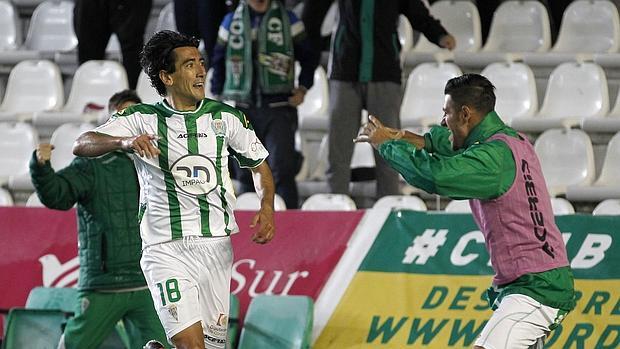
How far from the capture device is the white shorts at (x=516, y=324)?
19.9ft

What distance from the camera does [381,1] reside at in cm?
1021

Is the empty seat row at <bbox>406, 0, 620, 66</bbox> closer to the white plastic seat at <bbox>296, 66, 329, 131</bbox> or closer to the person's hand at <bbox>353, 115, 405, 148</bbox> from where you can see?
the white plastic seat at <bbox>296, 66, 329, 131</bbox>

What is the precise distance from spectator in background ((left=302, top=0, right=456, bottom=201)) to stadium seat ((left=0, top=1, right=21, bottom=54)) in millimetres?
4204

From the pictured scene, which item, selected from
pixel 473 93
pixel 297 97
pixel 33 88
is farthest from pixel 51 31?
pixel 473 93

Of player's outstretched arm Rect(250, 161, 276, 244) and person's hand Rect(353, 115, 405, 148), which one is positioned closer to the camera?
person's hand Rect(353, 115, 405, 148)

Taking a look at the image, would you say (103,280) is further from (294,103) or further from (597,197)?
(597,197)

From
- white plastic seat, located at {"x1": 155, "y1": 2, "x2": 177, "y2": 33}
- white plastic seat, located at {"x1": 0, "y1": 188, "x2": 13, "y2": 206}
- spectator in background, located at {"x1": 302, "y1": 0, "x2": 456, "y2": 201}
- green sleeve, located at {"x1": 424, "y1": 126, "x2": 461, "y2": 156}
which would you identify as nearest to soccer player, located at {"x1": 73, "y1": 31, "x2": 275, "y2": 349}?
green sleeve, located at {"x1": 424, "y1": 126, "x2": 461, "y2": 156}

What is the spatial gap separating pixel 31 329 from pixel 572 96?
15.4 feet

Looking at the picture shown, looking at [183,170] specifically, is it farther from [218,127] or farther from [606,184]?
[606,184]

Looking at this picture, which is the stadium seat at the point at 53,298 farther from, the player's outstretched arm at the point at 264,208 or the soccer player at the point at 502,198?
the soccer player at the point at 502,198

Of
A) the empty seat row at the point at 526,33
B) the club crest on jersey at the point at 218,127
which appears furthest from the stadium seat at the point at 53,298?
the empty seat row at the point at 526,33

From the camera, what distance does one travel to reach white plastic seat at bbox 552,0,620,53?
11453 millimetres

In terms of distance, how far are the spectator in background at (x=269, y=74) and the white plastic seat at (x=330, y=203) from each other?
39cm

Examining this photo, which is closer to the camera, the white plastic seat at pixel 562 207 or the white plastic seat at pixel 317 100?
the white plastic seat at pixel 562 207
